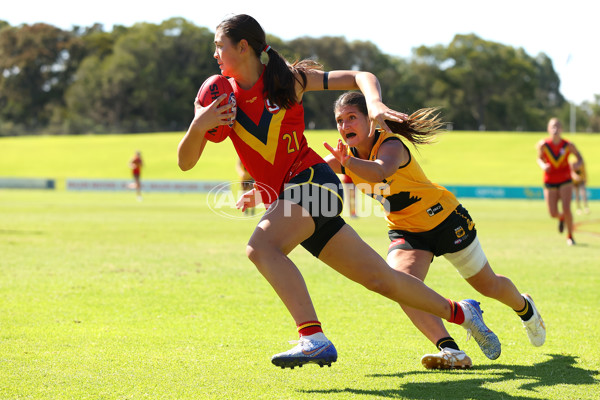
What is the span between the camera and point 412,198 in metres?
5.07

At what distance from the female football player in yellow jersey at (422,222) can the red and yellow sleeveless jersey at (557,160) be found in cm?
894

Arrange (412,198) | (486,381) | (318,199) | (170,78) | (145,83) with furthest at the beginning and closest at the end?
1. (145,83)
2. (170,78)
3. (412,198)
4. (486,381)
5. (318,199)

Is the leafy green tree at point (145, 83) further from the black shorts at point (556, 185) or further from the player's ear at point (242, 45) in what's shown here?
the player's ear at point (242, 45)

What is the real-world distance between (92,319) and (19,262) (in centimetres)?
441

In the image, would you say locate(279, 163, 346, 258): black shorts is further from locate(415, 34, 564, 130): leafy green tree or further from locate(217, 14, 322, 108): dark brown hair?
locate(415, 34, 564, 130): leafy green tree

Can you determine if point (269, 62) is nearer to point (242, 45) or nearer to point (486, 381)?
point (242, 45)

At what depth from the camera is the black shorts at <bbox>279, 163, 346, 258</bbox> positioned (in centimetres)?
404

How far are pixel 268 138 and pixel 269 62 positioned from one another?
46 centimetres

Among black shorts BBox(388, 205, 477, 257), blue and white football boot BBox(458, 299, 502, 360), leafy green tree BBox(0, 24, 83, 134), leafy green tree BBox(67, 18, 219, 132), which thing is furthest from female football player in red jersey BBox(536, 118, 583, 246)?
leafy green tree BBox(0, 24, 83, 134)

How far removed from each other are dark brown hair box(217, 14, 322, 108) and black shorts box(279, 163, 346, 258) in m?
0.45

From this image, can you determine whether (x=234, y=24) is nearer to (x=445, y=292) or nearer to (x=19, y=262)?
(x=445, y=292)

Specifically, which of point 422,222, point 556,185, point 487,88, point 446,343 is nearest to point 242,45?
point 422,222

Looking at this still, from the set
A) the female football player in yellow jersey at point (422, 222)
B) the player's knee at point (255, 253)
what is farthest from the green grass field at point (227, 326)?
the player's knee at point (255, 253)

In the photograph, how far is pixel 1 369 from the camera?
4.41 m
